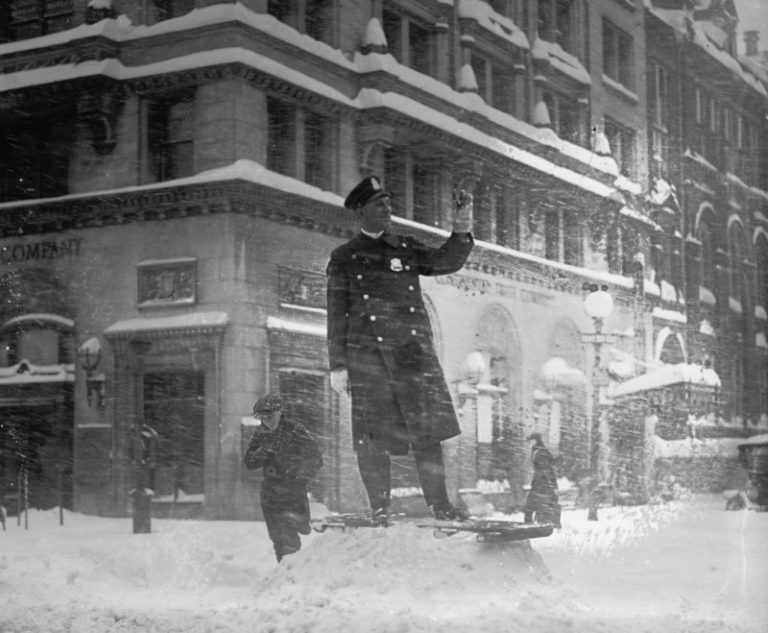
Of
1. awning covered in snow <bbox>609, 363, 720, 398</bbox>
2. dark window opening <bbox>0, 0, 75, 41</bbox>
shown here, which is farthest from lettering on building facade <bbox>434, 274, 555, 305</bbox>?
dark window opening <bbox>0, 0, 75, 41</bbox>

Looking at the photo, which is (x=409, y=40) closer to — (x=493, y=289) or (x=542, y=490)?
(x=493, y=289)

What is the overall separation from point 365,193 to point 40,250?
1794 mm

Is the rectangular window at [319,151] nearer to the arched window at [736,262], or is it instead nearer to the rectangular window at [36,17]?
the rectangular window at [36,17]

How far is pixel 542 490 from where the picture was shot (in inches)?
245

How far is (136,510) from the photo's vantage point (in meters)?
6.01

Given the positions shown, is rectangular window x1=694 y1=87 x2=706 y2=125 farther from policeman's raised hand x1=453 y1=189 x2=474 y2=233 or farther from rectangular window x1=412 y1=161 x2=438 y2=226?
rectangular window x1=412 y1=161 x2=438 y2=226

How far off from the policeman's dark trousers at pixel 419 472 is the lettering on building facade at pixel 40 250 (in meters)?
1.84

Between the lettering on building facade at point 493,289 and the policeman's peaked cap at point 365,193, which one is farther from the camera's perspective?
the lettering on building facade at point 493,289

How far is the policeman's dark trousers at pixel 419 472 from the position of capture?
5793 millimetres

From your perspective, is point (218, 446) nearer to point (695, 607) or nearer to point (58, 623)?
point (58, 623)

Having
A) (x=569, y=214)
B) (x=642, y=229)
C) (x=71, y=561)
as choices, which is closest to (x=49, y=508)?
(x=71, y=561)

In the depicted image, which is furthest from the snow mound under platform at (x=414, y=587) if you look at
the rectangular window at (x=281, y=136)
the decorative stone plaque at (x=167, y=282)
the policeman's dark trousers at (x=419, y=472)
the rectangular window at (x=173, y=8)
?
the rectangular window at (x=173, y=8)

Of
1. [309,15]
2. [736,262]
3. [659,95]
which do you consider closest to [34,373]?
[309,15]

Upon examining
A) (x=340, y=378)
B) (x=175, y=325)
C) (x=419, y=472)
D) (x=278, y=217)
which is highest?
(x=278, y=217)
